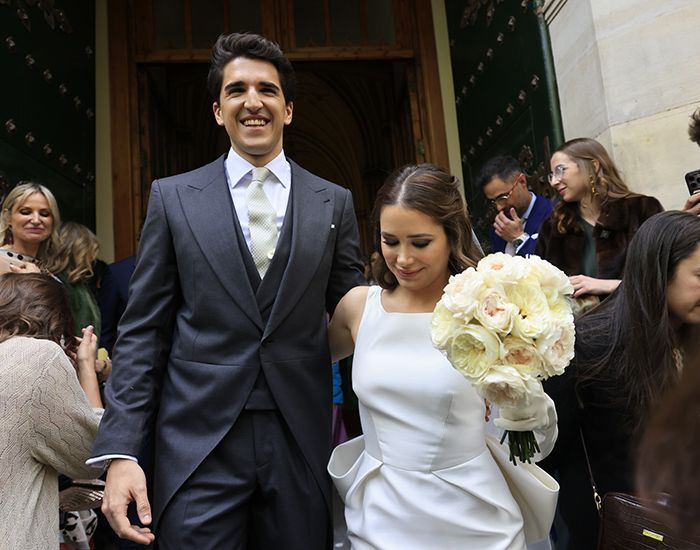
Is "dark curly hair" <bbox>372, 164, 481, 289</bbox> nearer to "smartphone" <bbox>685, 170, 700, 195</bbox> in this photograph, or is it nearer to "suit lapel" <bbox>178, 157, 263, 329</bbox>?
"suit lapel" <bbox>178, 157, 263, 329</bbox>

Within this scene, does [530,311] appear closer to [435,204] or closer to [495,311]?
[495,311]

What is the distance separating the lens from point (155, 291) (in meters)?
2.04

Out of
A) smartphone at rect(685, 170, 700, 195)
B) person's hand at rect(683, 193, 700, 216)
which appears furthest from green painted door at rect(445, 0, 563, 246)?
person's hand at rect(683, 193, 700, 216)

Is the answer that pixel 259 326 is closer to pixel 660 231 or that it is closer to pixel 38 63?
Answer: pixel 660 231

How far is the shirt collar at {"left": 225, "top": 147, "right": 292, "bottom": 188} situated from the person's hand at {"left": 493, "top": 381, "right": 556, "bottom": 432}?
38.2 inches

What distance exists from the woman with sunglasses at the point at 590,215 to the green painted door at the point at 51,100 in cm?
335

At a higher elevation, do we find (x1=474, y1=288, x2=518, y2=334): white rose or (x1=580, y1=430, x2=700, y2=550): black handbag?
(x1=474, y1=288, x2=518, y2=334): white rose

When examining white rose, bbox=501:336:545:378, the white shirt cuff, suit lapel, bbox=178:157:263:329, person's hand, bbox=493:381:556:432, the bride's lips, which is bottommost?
the white shirt cuff

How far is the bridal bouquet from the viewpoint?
162 cm

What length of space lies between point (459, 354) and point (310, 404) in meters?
0.55

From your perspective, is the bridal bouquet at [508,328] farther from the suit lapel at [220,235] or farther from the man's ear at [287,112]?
the man's ear at [287,112]

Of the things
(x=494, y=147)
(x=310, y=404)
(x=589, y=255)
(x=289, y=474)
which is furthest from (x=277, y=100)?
(x=494, y=147)

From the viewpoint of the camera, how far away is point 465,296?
1674mm

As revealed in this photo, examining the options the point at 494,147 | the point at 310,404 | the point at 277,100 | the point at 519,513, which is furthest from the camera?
the point at 494,147
